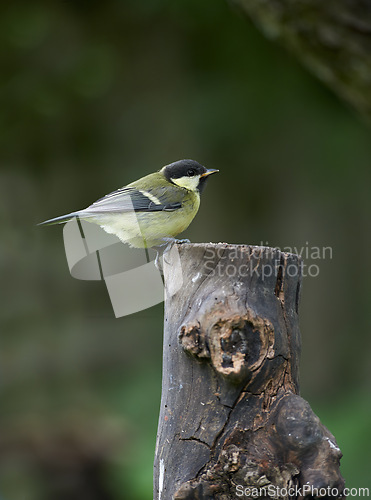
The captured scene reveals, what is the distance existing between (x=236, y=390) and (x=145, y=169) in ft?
14.7

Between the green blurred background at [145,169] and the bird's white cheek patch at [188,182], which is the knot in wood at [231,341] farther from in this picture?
the green blurred background at [145,169]

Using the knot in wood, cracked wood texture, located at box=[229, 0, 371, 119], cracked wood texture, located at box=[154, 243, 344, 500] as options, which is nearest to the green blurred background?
cracked wood texture, located at box=[229, 0, 371, 119]

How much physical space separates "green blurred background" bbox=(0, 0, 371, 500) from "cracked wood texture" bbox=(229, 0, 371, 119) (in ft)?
6.40

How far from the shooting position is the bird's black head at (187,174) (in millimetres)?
3355

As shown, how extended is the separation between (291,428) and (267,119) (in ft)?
14.6

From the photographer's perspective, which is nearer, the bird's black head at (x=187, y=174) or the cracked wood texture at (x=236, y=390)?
the cracked wood texture at (x=236, y=390)

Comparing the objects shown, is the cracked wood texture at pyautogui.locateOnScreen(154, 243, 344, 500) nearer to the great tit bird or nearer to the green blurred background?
the great tit bird

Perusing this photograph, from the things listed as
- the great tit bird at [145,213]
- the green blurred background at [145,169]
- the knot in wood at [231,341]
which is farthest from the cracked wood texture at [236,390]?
the green blurred background at [145,169]

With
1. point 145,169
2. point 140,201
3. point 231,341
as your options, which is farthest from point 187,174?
point 145,169

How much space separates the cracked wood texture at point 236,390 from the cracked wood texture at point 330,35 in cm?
174

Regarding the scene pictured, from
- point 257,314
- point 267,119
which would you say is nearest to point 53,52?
point 267,119

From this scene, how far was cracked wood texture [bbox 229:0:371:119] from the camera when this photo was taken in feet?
10.4

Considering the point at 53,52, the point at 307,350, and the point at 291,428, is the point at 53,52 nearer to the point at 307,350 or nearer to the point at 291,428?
the point at 307,350

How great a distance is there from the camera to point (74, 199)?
21.7 ft
